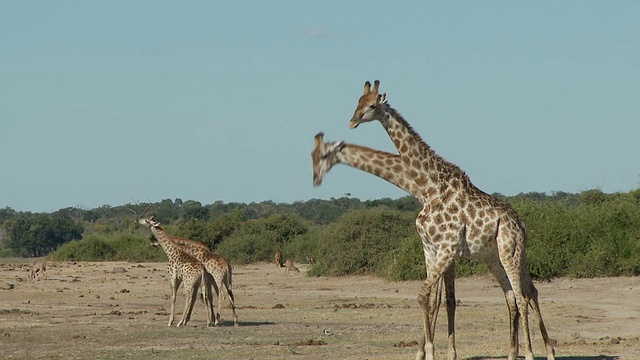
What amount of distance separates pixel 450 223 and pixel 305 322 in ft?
31.5

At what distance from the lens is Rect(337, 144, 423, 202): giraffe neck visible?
1316 cm

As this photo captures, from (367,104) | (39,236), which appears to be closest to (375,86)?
(367,104)

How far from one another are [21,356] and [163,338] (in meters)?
2.80

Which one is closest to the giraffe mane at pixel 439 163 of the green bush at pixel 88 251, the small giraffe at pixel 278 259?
the small giraffe at pixel 278 259

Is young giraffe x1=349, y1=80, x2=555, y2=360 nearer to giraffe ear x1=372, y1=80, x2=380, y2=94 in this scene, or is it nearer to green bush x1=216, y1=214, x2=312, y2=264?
giraffe ear x1=372, y1=80, x2=380, y2=94

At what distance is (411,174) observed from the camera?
1317 cm

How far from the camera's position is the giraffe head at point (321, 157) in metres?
12.8

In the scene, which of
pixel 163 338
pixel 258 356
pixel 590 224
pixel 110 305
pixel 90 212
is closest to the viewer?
pixel 258 356

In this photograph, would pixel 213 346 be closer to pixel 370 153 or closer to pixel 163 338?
pixel 163 338

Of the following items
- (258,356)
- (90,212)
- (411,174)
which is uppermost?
(90,212)

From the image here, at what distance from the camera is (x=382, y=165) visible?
43.5 ft

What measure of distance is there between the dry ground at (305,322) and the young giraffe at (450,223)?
1563 mm

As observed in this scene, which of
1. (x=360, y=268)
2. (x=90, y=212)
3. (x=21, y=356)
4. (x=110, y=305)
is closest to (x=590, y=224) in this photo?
(x=360, y=268)

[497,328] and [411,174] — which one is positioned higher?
[411,174]
